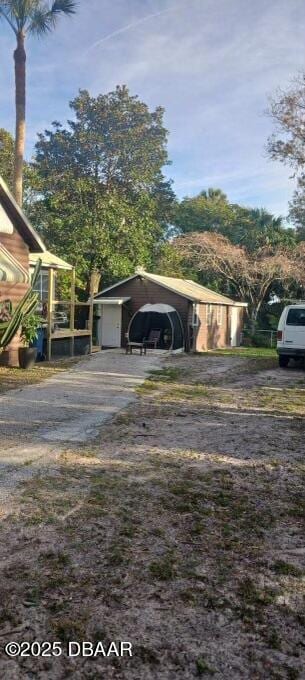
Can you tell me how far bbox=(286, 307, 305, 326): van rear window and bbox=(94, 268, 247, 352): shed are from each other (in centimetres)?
697

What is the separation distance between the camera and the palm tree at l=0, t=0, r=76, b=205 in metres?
18.7

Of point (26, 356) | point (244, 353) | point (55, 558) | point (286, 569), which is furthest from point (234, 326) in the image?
point (55, 558)

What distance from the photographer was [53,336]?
15375 millimetres

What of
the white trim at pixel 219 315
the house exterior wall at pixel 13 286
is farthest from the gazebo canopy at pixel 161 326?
the house exterior wall at pixel 13 286

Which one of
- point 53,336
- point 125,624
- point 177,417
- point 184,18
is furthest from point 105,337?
point 125,624

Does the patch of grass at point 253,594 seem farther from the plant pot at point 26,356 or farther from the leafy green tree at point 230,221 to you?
the leafy green tree at point 230,221

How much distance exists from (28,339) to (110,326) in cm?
980

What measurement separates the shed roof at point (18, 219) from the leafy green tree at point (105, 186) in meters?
12.9

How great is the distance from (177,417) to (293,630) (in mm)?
5162

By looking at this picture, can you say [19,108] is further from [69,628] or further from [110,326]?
[69,628]

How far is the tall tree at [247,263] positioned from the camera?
95.0 feet

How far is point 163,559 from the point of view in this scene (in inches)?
122

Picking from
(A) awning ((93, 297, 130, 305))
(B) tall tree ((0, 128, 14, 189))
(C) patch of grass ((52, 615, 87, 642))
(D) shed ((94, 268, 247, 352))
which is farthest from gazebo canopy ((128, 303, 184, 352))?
(C) patch of grass ((52, 615, 87, 642))

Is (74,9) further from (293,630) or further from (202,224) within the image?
(293,630)
